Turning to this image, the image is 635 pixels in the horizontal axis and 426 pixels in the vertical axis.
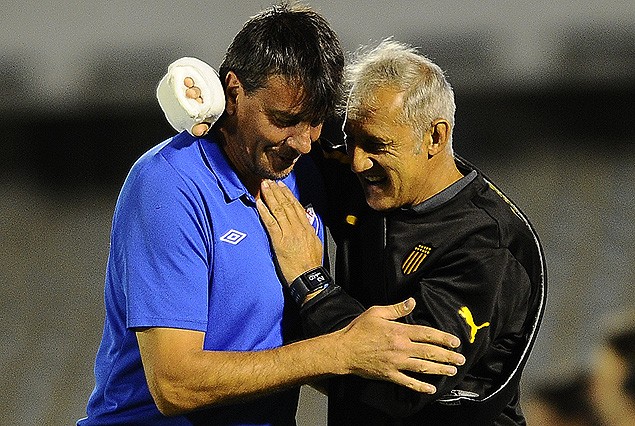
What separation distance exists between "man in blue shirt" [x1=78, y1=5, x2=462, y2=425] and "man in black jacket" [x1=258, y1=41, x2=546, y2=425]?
0.05 metres

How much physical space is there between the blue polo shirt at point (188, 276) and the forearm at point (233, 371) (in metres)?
0.05

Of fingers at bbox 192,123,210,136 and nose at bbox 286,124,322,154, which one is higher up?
fingers at bbox 192,123,210,136

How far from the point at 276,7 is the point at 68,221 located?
12.5 ft

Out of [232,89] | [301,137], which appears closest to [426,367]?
[301,137]

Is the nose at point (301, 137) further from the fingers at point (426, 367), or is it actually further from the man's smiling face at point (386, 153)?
the fingers at point (426, 367)

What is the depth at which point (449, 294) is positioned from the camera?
166cm

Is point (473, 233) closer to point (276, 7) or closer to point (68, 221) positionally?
point (276, 7)

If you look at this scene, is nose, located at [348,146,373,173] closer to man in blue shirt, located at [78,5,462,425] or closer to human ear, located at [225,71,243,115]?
man in blue shirt, located at [78,5,462,425]

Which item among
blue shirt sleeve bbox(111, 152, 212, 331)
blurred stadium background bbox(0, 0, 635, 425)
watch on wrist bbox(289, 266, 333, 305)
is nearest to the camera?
blue shirt sleeve bbox(111, 152, 212, 331)

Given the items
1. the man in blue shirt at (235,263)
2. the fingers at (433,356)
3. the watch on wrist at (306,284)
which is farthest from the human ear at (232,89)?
the fingers at (433,356)

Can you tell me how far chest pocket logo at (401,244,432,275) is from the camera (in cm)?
172

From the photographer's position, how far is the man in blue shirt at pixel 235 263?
158cm

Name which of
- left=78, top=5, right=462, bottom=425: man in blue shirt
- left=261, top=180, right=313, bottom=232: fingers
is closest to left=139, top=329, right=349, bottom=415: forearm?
left=78, top=5, right=462, bottom=425: man in blue shirt

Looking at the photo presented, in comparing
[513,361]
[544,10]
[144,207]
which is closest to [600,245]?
[544,10]
